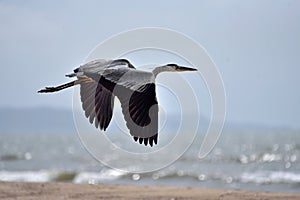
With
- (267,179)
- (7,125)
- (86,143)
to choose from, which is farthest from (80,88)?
(7,125)

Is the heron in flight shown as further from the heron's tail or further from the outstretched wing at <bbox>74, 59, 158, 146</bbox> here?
the heron's tail

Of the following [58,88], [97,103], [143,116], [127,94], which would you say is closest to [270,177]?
[58,88]

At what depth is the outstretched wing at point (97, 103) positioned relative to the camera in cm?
678

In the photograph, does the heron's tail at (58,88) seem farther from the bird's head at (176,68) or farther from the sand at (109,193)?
the sand at (109,193)

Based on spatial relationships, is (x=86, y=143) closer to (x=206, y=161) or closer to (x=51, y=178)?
(x=51, y=178)

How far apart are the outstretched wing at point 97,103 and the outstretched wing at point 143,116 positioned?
48 centimetres

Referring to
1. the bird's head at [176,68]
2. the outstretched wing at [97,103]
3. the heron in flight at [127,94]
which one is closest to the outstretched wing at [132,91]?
the heron in flight at [127,94]

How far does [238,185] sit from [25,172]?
925 cm

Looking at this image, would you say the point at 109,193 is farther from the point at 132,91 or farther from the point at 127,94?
the point at 132,91

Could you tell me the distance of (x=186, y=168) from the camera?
25516 millimetres

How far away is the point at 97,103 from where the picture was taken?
6.92 metres

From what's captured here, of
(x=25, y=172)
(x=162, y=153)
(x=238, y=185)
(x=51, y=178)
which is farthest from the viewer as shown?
(x=162, y=153)

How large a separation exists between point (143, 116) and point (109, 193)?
7.47 meters

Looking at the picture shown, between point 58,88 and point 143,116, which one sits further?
point 58,88
